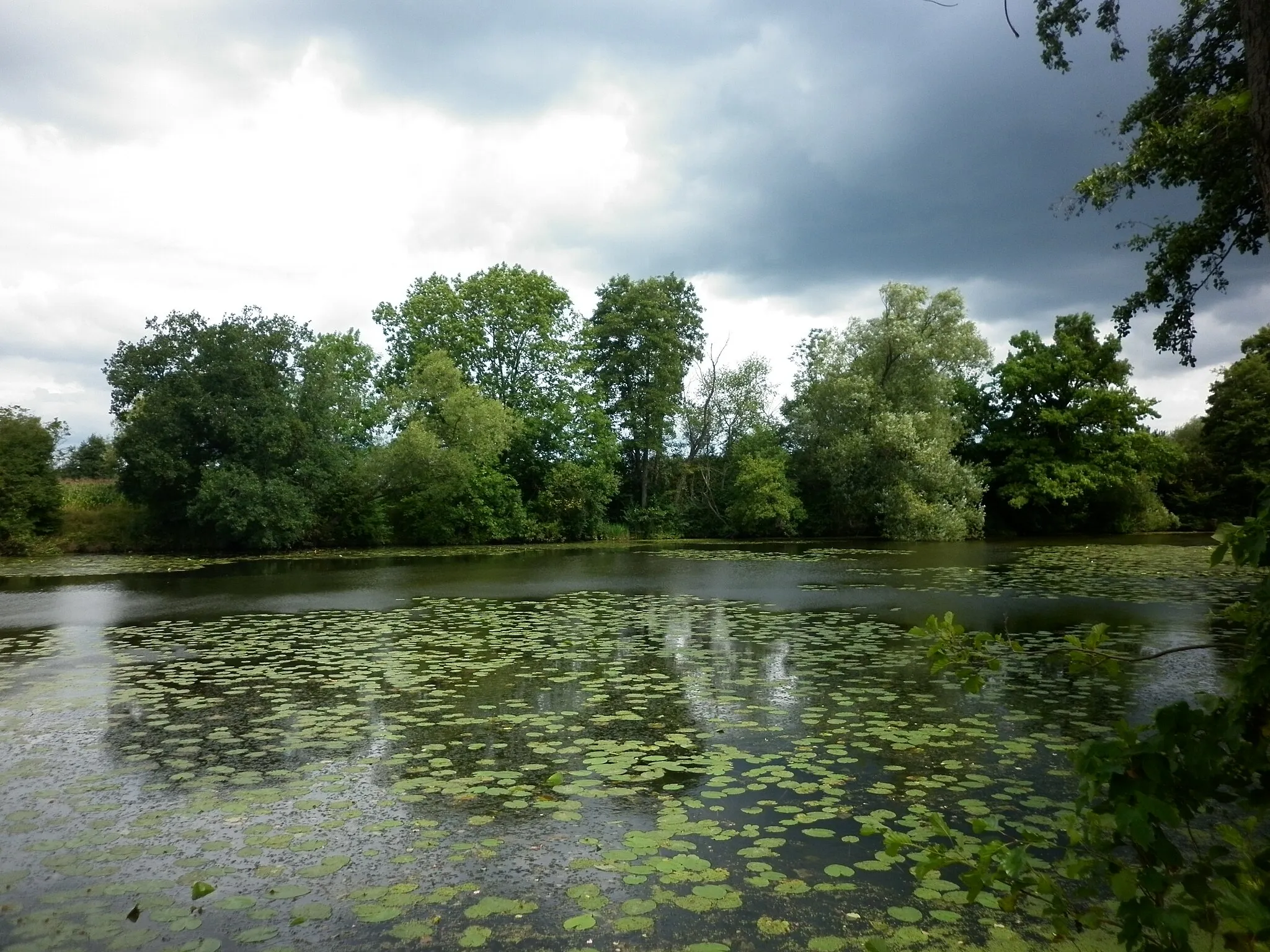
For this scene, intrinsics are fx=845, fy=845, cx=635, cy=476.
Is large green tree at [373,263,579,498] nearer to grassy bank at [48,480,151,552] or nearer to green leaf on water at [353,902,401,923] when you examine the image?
grassy bank at [48,480,151,552]

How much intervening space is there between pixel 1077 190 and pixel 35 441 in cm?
3291

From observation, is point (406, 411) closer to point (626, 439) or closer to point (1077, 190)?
point (626, 439)

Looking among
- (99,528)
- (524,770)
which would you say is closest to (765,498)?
(99,528)

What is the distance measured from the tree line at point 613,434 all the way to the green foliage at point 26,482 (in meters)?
0.07

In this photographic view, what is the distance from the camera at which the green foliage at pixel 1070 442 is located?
36156 millimetres

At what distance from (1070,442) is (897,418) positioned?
32.7 ft

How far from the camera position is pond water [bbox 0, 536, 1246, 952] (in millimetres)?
3375

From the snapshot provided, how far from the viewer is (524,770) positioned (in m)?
5.25

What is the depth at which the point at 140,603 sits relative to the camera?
14.4 metres

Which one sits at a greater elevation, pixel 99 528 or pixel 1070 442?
pixel 1070 442

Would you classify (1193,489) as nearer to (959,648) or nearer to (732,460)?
(732,460)

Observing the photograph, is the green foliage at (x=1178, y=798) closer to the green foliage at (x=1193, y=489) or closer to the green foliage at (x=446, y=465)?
the green foliage at (x=446, y=465)

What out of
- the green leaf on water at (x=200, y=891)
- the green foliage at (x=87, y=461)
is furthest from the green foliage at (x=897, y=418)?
the green foliage at (x=87, y=461)

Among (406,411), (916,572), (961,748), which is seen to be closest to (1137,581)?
(916,572)
